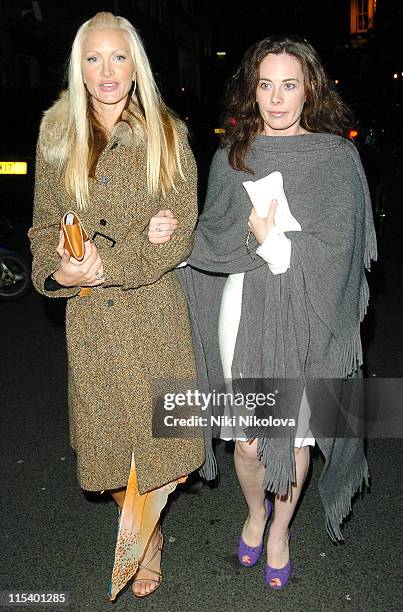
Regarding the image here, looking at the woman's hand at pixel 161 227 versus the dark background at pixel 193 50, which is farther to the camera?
the dark background at pixel 193 50

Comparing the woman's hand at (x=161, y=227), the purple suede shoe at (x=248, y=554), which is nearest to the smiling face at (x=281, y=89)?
the woman's hand at (x=161, y=227)

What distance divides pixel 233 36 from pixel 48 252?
5755 cm

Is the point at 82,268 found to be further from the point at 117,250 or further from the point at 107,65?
the point at 107,65

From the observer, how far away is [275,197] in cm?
267

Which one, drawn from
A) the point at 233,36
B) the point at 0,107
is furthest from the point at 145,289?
the point at 233,36

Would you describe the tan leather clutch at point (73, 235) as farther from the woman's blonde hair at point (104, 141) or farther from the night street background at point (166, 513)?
the night street background at point (166, 513)

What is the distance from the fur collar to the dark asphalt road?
181cm

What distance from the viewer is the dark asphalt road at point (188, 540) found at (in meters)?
2.93

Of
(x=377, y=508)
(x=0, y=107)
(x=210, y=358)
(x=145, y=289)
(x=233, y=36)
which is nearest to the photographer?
(x=145, y=289)

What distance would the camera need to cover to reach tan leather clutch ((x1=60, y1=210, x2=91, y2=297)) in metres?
2.33

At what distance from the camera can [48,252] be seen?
2650mm

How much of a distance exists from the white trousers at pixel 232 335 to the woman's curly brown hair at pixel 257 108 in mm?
496

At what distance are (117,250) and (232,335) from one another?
2.21 ft

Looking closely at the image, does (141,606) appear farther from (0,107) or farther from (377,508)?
(0,107)
